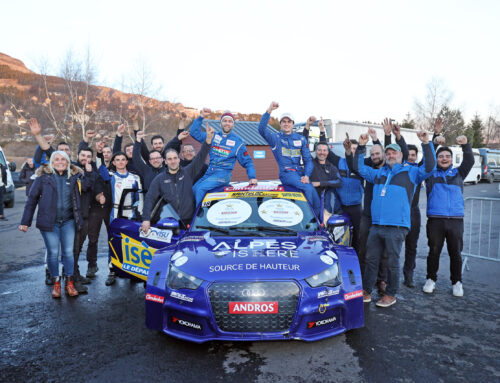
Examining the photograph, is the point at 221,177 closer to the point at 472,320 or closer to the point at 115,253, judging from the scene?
the point at 115,253

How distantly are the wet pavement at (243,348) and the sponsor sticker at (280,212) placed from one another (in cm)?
128

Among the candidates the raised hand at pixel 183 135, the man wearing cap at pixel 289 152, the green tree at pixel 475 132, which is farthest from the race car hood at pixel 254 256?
the green tree at pixel 475 132

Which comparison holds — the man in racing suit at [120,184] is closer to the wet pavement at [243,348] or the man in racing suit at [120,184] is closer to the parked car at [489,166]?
the wet pavement at [243,348]

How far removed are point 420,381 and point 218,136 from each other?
13.7 feet

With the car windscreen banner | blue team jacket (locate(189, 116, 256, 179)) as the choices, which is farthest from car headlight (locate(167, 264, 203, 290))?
blue team jacket (locate(189, 116, 256, 179))

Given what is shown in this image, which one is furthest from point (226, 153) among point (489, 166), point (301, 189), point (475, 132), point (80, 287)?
point (475, 132)

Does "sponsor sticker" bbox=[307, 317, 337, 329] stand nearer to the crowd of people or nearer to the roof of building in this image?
the crowd of people

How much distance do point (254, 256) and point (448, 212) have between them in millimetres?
3096

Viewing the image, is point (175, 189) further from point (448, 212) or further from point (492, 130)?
point (492, 130)

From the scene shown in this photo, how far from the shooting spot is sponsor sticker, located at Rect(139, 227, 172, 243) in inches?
183

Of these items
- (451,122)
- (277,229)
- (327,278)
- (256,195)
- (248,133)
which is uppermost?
(451,122)

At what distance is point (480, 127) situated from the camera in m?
58.8

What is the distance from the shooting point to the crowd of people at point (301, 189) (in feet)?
15.4

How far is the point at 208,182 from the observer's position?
5566 millimetres
